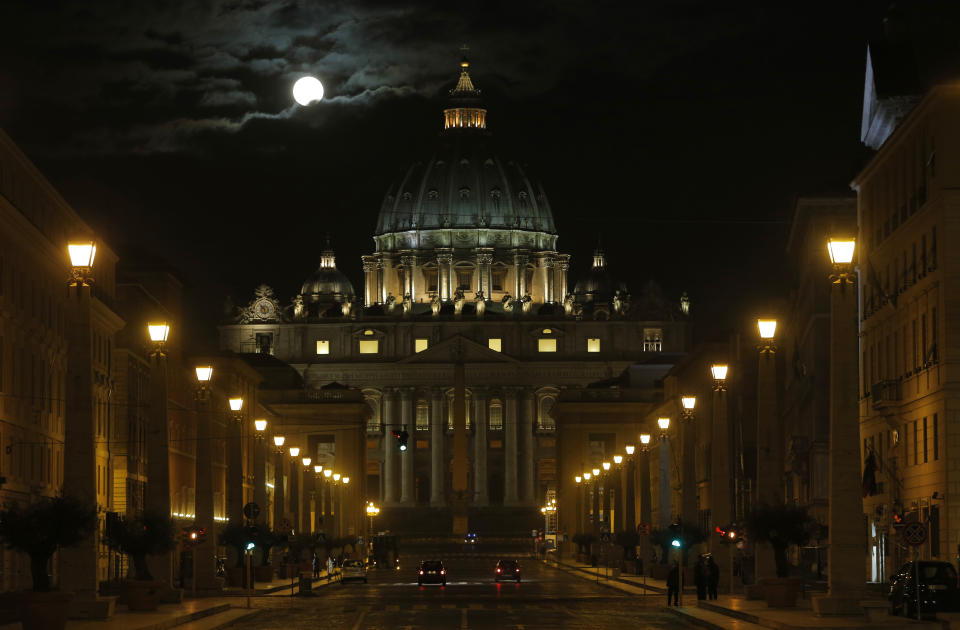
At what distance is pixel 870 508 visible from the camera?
63.5 metres

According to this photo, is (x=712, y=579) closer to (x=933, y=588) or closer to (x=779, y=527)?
(x=779, y=527)

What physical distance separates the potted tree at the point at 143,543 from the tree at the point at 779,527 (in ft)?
45.1

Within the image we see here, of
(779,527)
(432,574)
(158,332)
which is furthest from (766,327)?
(432,574)

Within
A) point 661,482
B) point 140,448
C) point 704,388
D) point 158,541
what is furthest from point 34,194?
point 704,388

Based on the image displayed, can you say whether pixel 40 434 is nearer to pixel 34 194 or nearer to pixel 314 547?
pixel 34 194

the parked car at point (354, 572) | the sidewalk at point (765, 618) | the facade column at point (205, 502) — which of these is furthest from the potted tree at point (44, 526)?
the parked car at point (354, 572)

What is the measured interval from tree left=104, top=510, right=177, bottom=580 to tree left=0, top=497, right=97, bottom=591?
10.1m

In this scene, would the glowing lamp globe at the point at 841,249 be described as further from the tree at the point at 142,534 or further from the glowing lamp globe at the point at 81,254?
the tree at the point at 142,534

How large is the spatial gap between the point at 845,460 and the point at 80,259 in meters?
14.2

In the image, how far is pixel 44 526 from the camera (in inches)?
1448

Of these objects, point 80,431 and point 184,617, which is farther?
point 184,617

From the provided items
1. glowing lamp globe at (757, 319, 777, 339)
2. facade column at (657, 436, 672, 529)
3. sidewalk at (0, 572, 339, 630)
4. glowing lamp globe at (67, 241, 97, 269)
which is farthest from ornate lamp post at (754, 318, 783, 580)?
facade column at (657, 436, 672, 529)

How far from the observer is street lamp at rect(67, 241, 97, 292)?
36281mm

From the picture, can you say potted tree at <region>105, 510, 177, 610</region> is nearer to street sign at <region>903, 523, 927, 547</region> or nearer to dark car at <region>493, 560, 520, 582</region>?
street sign at <region>903, 523, 927, 547</region>
